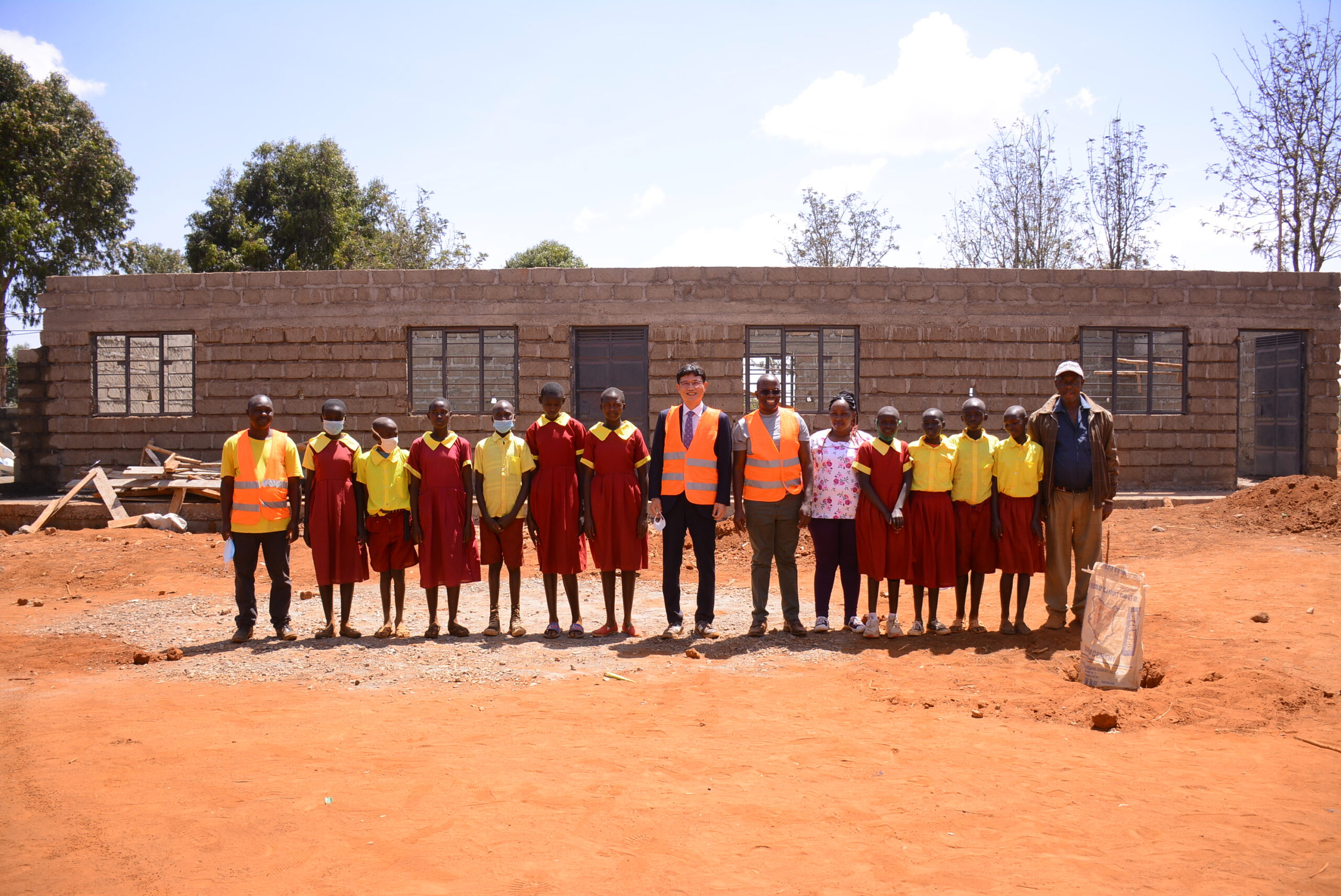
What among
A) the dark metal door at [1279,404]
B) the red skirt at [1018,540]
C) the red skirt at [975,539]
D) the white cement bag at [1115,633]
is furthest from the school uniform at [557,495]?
the dark metal door at [1279,404]

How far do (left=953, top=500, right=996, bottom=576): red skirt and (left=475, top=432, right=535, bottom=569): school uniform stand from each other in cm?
327

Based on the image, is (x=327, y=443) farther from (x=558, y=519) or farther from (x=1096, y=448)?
(x=1096, y=448)

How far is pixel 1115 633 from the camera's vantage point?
5824 mm

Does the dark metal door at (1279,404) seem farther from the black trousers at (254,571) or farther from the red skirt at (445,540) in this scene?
the black trousers at (254,571)

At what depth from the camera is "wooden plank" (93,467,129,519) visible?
1362cm

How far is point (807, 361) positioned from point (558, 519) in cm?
857

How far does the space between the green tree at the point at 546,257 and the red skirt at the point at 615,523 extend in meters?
32.4

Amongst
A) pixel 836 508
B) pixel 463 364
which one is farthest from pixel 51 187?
pixel 836 508

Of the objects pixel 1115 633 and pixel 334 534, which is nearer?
pixel 1115 633

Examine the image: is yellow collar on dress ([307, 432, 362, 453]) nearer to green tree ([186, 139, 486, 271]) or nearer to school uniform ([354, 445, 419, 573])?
school uniform ([354, 445, 419, 573])

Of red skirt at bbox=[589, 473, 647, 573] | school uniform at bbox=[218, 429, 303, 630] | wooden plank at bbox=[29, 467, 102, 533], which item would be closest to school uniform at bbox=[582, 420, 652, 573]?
red skirt at bbox=[589, 473, 647, 573]

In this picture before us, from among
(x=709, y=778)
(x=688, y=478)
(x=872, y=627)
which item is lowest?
(x=709, y=778)

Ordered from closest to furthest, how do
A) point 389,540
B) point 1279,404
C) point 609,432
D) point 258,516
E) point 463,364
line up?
point 258,516
point 609,432
point 389,540
point 463,364
point 1279,404

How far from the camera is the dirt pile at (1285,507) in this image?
1096 cm
